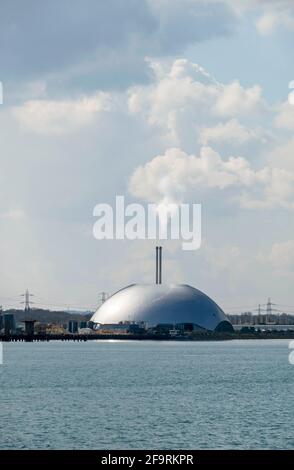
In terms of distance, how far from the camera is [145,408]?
7062cm

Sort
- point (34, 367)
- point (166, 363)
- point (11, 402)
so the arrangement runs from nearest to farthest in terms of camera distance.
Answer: point (11, 402)
point (34, 367)
point (166, 363)

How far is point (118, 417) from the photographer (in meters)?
65.1

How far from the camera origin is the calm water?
181 feet

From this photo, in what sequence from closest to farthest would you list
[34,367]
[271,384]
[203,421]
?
[203,421]
[271,384]
[34,367]

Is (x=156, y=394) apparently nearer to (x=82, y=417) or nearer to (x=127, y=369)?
(x=82, y=417)

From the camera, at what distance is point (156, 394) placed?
3228 inches

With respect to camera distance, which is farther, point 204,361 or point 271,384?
point 204,361

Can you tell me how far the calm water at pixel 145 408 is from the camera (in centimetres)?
5531

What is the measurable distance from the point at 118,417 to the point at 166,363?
71.2m

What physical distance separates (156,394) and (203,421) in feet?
62.3

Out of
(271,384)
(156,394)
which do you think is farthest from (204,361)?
(156,394)
